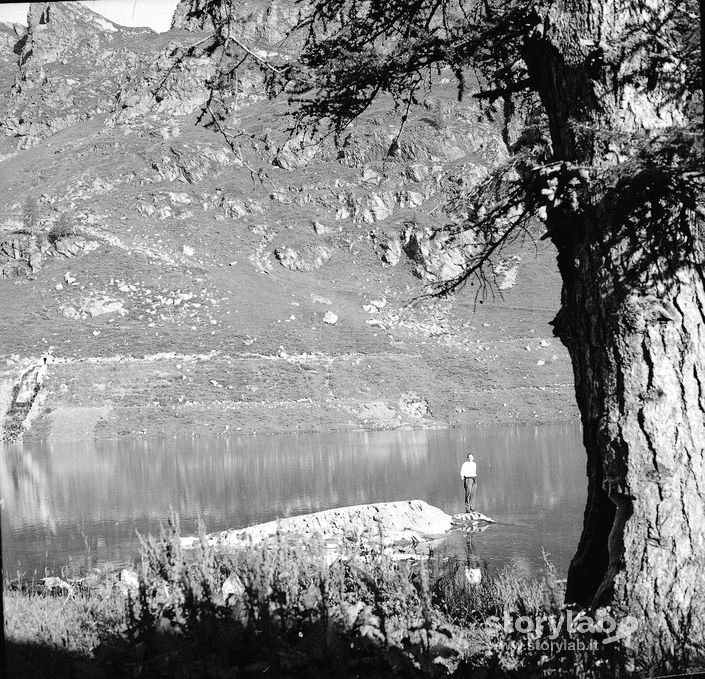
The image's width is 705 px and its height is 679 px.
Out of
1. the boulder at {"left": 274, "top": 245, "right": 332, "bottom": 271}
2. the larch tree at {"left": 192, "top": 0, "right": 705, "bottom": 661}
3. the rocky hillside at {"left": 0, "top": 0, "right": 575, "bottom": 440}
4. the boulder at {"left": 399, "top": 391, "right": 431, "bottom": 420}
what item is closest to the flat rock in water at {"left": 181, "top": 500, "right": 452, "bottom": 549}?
the larch tree at {"left": 192, "top": 0, "right": 705, "bottom": 661}

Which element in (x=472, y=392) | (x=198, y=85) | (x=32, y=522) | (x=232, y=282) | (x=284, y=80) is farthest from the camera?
(x=232, y=282)

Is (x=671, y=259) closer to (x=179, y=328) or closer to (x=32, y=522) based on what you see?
(x=32, y=522)

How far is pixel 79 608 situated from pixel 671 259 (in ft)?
13.2

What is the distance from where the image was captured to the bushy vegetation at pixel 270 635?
3.27 meters

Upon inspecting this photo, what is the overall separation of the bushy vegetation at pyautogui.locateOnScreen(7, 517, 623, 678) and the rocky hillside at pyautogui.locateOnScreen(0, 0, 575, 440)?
30241mm

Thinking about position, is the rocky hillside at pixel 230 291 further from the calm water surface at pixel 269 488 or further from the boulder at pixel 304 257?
the calm water surface at pixel 269 488

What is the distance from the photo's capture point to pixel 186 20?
227 inches

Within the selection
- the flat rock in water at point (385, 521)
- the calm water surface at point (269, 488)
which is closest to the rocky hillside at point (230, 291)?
the calm water surface at point (269, 488)

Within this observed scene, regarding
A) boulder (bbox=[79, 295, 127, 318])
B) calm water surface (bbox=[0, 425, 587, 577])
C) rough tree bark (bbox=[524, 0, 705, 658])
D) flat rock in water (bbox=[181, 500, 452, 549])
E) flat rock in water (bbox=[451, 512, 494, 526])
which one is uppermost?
boulder (bbox=[79, 295, 127, 318])

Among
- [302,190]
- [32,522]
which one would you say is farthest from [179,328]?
[32,522]

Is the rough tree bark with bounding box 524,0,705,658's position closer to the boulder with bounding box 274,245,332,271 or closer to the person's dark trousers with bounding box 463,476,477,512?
the person's dark trousers with bounding box 463,476,477,512

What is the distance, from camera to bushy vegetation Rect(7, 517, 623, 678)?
10.7 feet

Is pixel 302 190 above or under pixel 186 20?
above

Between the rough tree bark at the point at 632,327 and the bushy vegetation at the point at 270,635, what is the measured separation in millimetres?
456
